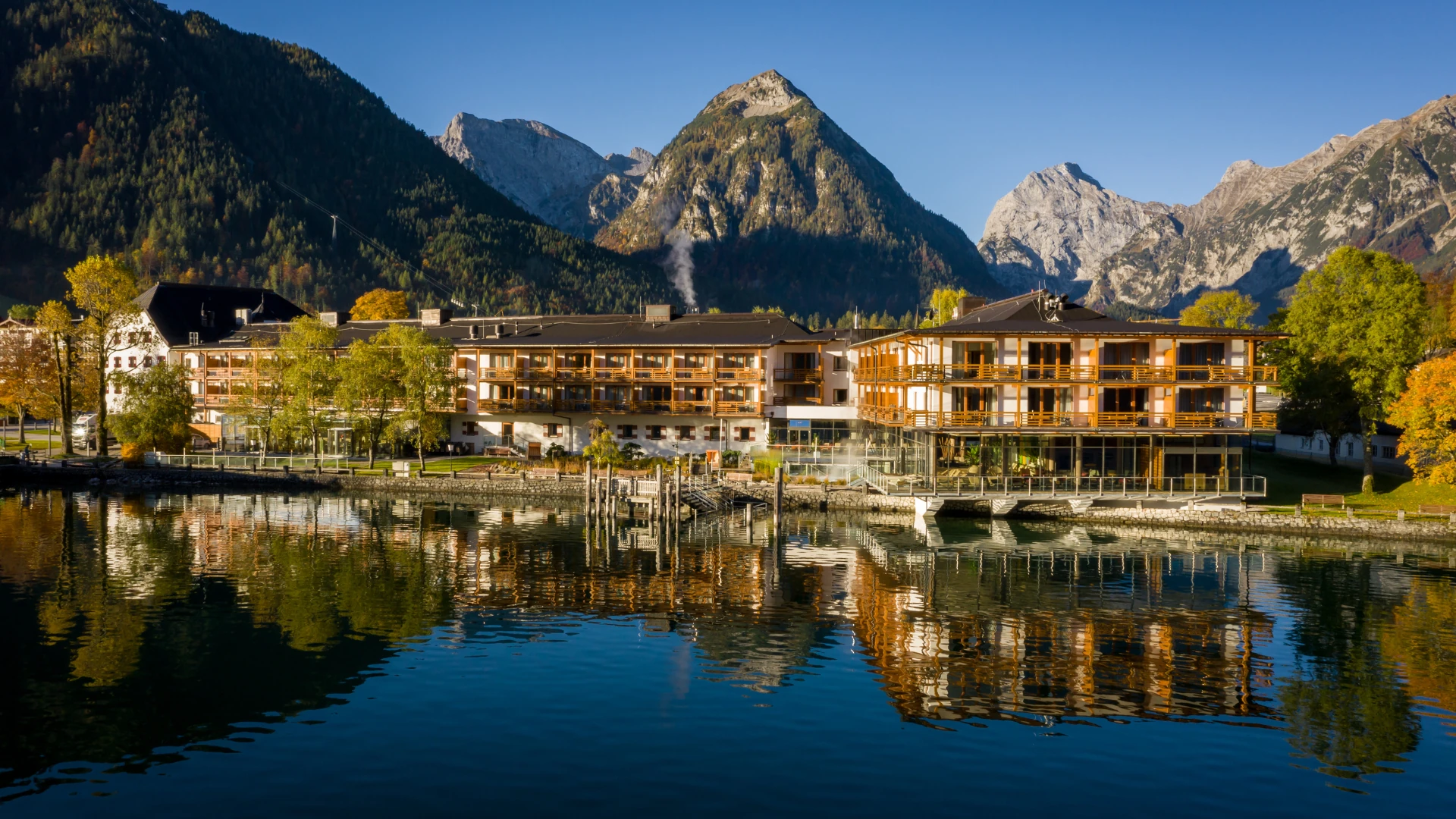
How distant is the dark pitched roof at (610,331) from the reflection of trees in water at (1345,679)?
45088 millimetres

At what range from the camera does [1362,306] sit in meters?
70.4

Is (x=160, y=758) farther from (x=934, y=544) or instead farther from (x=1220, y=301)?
(x=1220, y=301)

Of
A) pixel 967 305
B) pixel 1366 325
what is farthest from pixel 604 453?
pixel 1366 325

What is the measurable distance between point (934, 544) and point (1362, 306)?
39.1 metres

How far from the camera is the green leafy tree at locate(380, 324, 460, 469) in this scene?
78.1 meters

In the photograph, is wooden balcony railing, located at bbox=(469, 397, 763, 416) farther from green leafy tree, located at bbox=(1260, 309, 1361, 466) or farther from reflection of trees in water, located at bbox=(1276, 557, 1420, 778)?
reflection of trees in water, located at bbox=(1276, 557, 1420, 778)

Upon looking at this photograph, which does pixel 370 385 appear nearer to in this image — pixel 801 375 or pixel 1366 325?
pixel 801 375

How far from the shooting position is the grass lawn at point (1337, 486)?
6091cm

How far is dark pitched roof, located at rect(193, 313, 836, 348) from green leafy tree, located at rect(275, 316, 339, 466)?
8.87 meters

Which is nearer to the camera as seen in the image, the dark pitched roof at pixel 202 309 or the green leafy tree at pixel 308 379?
the green leafy tree at pixel 308 379

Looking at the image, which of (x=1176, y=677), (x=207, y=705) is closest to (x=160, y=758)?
(x=207, y=705)

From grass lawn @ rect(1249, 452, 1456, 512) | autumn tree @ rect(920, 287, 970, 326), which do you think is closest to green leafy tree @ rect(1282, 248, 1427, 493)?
grass lawn @ rect(1249, 452, 1456, 512)

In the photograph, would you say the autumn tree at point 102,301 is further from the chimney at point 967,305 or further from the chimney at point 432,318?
the chimney at point 967,305

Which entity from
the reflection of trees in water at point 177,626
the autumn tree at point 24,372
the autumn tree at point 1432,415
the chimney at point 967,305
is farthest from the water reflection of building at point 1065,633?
the autumn tree at point 24,372
